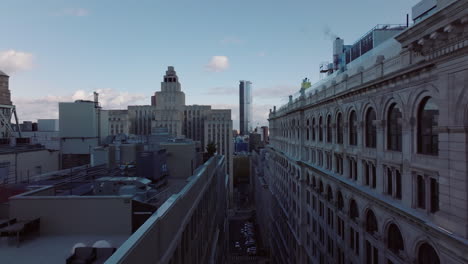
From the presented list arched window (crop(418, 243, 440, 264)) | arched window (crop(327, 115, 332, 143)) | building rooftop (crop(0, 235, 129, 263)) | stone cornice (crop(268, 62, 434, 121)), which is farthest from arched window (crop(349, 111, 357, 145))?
building rooftop (crop(0, 235, 129, 263))

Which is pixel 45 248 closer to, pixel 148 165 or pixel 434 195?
pixel 148 165

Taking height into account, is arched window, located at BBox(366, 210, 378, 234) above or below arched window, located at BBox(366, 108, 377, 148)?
below

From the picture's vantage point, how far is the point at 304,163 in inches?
1463

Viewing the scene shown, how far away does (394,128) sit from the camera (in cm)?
1738

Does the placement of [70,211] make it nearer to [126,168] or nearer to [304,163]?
[126,168]

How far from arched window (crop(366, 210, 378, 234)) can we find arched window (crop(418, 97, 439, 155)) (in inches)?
286

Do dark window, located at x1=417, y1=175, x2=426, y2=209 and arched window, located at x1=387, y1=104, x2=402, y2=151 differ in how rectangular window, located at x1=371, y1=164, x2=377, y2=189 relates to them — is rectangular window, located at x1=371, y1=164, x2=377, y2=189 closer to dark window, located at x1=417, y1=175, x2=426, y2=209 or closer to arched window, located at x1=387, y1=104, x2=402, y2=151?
arched window, located at x1=387, y1=104, x2=402, y2=151

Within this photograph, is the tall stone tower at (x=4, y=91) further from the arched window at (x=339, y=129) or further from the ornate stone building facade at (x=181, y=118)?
the ornate stone building facade at (x=181, y=118)

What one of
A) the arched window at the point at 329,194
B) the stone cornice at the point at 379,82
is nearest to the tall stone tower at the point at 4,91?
the stone cornice at the point at 379,82

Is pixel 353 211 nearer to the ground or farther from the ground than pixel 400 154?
nearer to the ground

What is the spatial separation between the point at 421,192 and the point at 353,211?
365 inches

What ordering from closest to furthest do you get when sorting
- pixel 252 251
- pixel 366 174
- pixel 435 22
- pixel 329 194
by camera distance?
1. pixel 435 22
2. pixel 366 174
3. pixel 329 194
4. pixel 252 251

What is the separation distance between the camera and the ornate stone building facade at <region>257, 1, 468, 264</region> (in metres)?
12.0

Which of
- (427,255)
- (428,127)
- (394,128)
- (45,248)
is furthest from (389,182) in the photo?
(45,248)
